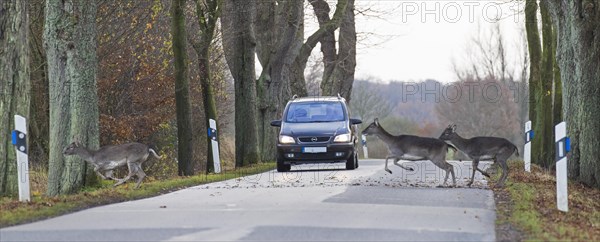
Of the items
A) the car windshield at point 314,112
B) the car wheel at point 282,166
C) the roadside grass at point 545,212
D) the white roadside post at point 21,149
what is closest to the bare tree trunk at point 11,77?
the white roadside post at point 21,149

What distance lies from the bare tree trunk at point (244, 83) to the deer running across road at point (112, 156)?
1324cm

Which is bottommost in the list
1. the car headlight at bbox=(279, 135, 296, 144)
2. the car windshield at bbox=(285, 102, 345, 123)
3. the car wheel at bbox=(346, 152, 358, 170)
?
the car wheel at bbox=(346, 152, 358, 170)

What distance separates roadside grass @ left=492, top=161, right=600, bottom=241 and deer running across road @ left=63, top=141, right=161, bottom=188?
22.9 feet

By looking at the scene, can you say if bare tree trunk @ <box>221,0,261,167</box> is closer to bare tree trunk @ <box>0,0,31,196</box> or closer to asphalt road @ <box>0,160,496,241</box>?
asphalt road @ <box>0,160,496,241</box>

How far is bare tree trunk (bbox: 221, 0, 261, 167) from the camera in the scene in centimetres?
3553

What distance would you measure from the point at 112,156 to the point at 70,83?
1650 millimetres

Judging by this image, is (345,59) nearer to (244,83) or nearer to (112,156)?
(244,83)

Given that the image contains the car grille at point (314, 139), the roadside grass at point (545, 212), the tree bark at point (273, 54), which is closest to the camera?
the roadside grass at point (545, 212)

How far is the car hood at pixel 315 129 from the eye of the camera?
93.5 ft

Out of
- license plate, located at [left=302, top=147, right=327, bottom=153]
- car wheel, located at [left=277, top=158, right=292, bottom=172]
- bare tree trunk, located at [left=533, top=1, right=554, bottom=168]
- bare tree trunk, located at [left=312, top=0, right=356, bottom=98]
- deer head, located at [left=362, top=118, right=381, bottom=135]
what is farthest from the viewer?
bare tree trunk, located at [left=312, top=0, right=356, bottom=98]

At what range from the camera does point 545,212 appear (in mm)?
16031

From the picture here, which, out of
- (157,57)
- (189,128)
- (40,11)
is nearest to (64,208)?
(189,128)

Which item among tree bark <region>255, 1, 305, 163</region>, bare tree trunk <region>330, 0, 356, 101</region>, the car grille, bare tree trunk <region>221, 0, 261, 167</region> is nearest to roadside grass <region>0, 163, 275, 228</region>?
the car grille

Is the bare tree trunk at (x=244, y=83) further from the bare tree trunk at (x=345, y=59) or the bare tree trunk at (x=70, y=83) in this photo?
the bare tree trunk at (x=70, y=83)
